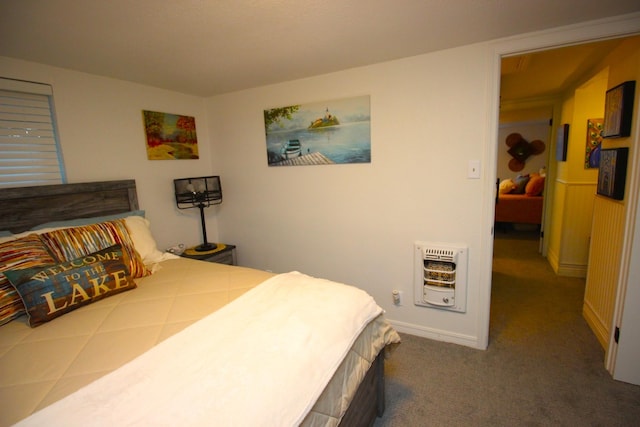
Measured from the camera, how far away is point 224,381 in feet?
3.01

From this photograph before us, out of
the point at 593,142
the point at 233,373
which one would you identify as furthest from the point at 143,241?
the point at 593,142

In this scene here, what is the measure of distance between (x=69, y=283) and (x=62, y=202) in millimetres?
914

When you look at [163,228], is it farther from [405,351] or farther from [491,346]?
[491,346]

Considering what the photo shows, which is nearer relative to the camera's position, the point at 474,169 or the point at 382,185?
the point at 474,169

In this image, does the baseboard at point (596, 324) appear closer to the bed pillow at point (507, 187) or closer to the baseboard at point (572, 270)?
the baseboard at point (572, 270)

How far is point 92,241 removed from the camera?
1.81 m

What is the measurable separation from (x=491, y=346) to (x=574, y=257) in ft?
6.74

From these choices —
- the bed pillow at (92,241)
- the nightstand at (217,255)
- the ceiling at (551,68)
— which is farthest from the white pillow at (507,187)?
the bed pillow at (92,241)

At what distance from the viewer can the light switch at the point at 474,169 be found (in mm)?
2055

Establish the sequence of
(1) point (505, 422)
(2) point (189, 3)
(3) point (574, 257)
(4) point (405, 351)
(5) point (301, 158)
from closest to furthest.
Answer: (2) point (189, 3) < (1) point (505, 422) < (4) point (405, 351) < (5) point (301, 158) < (3) point (574, 257)

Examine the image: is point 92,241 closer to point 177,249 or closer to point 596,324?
point 177,249

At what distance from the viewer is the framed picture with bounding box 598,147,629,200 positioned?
6.61 feet

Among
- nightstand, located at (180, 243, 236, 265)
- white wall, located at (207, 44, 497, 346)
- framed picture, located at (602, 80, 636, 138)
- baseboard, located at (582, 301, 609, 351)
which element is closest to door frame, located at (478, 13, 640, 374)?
white wall, located at (207, 44, 497, 346)

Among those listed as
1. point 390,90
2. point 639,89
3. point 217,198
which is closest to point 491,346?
point 639,89
